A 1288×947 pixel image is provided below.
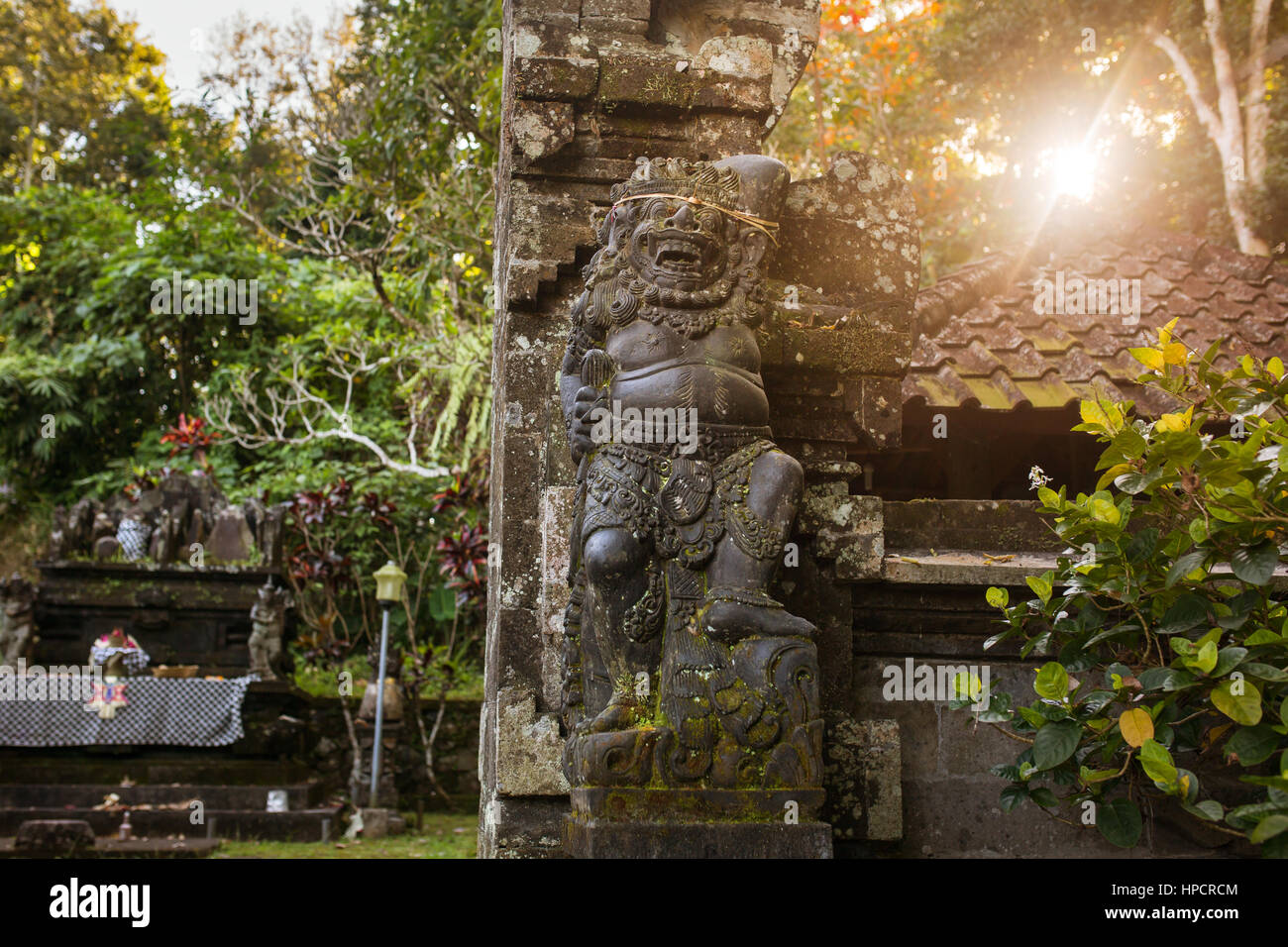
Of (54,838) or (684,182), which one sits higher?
(684,182)

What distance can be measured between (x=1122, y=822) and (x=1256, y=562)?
854 mm

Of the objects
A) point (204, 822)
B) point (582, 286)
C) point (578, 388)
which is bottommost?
point (204, 822)

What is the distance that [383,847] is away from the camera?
9977mm

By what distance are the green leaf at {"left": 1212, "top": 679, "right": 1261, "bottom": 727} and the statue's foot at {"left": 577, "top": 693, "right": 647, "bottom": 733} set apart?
1.60 metres

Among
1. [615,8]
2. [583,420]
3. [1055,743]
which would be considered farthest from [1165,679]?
[615,8]

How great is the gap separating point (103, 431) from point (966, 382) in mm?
14212

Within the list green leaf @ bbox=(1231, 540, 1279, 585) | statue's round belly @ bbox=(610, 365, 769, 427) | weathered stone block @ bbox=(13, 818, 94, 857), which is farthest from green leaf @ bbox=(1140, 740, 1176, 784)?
weathered stone block @ bbox=(13, 818, 94, 857)

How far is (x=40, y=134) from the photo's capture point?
21500 mm

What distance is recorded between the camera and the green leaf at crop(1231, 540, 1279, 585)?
3326 mm

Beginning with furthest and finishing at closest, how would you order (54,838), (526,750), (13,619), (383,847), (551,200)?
(13,619), (383,847), (54,838), (551,200), (526,750)

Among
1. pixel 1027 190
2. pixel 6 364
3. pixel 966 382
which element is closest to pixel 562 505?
pixel 966 382

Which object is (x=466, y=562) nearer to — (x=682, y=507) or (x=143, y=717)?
(x=143, y=717)
